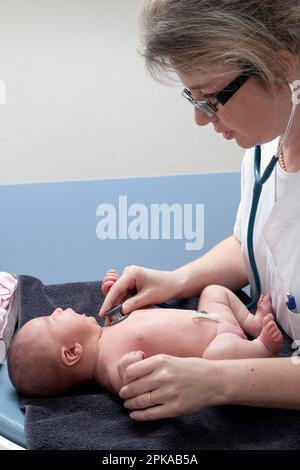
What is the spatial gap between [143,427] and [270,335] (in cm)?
33

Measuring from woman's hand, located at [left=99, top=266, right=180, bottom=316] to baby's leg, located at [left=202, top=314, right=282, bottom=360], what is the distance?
0.25m

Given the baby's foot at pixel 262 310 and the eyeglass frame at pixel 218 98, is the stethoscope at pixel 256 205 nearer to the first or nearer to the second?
the baby's foot at pixel 262 310

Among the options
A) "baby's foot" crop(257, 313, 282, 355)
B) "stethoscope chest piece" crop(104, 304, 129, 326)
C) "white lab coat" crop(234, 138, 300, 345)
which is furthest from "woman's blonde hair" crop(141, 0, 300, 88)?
"stethoscope chest piece" crop(104, 304, 129, 326)

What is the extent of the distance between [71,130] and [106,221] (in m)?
0.56

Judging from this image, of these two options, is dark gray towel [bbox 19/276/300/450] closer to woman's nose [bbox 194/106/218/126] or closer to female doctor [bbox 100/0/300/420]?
female doctor [bbox 100/0/300/420]

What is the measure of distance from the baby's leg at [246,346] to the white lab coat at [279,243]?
0.06m

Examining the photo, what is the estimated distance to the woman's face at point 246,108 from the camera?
3.41ft

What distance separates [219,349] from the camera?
3.77 ft

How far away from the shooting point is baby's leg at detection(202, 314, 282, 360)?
115 centimetres
